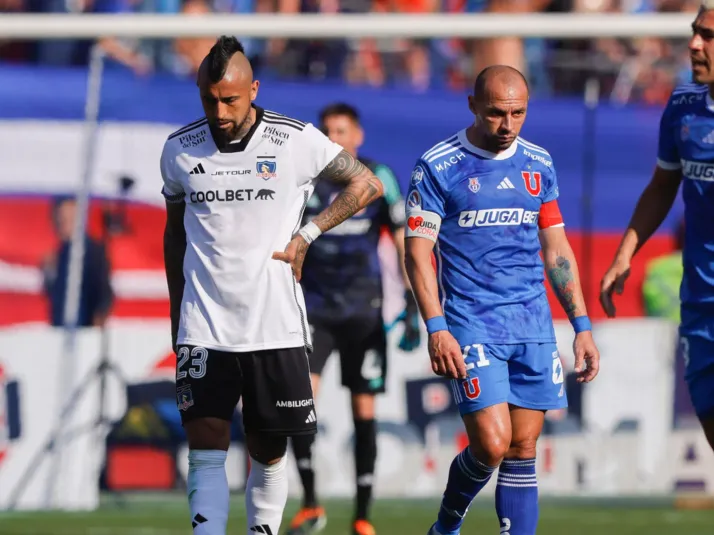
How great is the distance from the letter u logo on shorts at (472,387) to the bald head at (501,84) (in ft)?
4.24

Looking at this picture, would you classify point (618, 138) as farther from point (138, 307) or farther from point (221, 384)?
point (221, 384)

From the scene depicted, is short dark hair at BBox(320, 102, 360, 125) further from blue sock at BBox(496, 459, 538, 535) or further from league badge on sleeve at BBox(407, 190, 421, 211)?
blue sock at BBox(496, 459, 538, 535)

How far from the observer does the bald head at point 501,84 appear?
19.8 feet

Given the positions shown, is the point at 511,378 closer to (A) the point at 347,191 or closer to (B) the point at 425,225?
(B) the point at 425,225

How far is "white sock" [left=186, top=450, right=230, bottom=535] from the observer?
575cm

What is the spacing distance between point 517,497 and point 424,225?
4.37 feet

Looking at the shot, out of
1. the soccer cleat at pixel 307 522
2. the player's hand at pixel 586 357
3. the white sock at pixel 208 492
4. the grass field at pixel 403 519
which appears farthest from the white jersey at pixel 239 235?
the grass field at pixel 403 519

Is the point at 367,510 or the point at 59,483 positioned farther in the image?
the point at 59,483

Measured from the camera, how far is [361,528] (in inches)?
321

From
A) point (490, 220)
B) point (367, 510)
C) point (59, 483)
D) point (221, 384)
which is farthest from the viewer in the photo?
point (59, 483)

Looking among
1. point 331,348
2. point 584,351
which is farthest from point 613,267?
point 331,348

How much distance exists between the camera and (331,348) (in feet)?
28.1

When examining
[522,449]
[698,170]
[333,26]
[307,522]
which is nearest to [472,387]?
[522,449]

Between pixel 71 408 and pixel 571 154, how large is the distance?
13.8 ft
